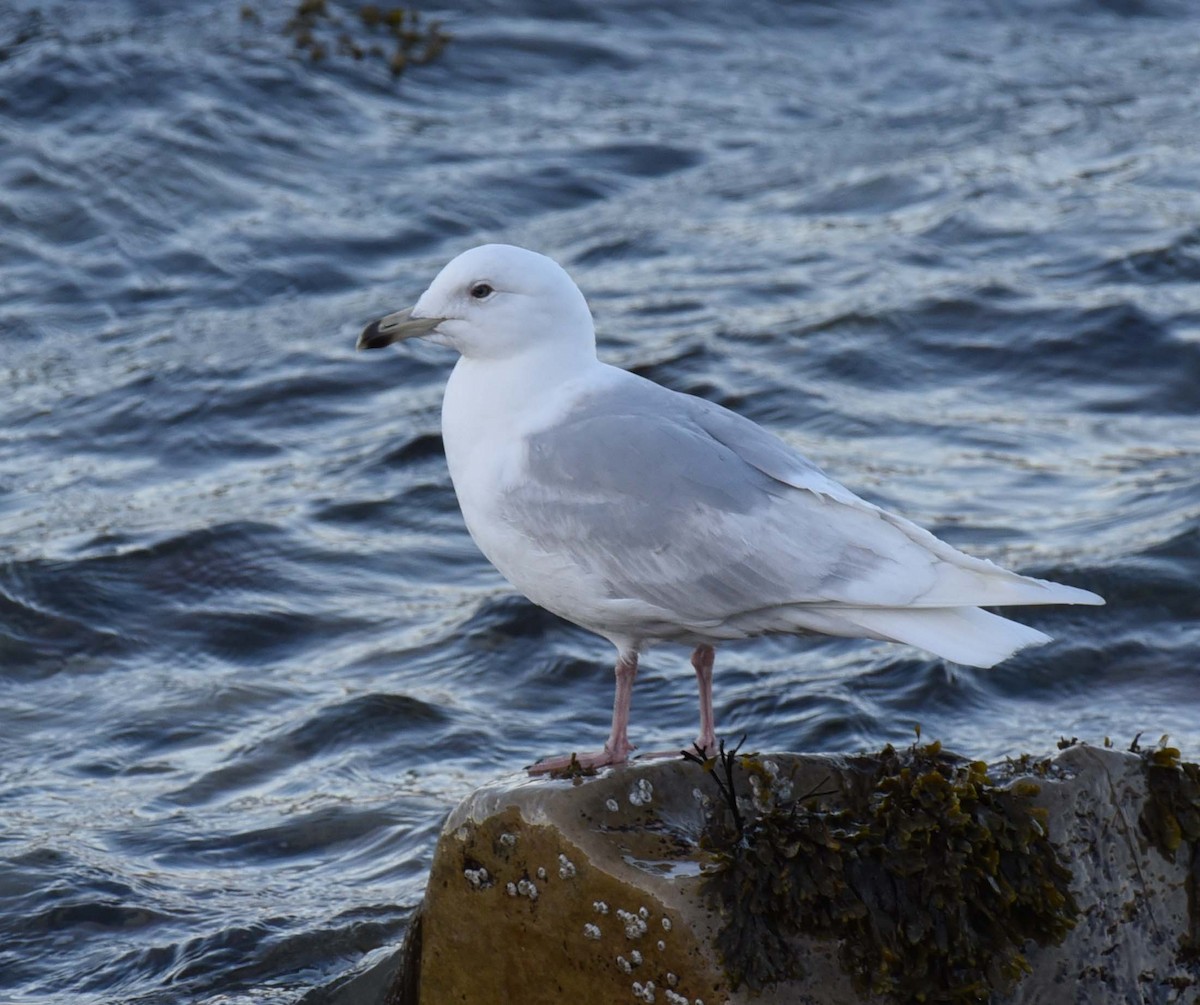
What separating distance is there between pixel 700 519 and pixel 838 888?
1.06 metres

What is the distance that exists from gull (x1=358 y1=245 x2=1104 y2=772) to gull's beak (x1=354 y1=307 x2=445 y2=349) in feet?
0.32

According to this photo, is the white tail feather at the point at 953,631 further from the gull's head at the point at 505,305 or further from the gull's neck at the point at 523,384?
the gull's head at the point at 505,305

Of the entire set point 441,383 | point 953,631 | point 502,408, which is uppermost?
point 502,408

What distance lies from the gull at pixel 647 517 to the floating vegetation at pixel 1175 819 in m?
0.45

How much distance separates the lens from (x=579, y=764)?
442cm

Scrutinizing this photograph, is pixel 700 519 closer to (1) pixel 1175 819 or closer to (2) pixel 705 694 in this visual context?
(2) pixel 705 694

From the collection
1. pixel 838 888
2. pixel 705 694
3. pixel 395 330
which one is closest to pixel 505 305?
pixel 395 330

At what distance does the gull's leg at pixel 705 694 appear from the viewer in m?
4.69

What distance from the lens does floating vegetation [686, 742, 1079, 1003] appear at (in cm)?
394

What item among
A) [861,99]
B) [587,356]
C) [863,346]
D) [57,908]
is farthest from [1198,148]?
[57,908]

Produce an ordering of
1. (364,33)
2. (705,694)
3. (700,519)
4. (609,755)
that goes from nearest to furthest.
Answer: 1. (609,755)
2. (700,519)
3. (705,694)
4. (364,33)

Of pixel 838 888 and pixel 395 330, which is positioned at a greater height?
pixel 395 330

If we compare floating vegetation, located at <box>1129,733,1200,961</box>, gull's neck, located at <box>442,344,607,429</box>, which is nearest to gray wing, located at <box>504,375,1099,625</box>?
gull's neck, located at <box>442,344,607,429</box>

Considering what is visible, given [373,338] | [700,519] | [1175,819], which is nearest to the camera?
[1175,819]
